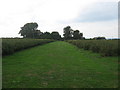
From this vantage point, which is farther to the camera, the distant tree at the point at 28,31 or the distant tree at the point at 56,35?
the distant tree at the point at 56,35

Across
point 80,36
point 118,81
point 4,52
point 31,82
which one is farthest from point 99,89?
point 80,36

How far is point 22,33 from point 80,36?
38.8m

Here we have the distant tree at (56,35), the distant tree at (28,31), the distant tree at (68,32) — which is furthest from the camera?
the distant tree at (56,35)

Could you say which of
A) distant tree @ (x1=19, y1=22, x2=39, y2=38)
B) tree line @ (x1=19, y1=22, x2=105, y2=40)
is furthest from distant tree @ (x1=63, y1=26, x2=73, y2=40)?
distant tree @ (x1=19, y1=22, x2=39, y2=38)

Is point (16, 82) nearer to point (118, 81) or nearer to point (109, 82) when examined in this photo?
point (109, 82)

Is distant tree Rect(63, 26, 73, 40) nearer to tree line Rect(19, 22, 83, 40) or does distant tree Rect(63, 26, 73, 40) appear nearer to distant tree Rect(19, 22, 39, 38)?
tree line Rect(19, 22, 83, 40)

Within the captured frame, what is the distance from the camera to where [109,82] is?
544 cm

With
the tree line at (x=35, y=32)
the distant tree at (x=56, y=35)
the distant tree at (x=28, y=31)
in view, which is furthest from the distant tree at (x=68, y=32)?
the distant tree at (x=28, y=31)

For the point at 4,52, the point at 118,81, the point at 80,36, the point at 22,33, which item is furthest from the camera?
the point at 80,36

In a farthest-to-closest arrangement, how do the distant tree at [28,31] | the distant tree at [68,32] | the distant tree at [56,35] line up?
the distant tree at [56,35], the distant tree at [68,32], the distant tree at [28,31]

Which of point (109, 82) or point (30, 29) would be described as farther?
point (30, 29)

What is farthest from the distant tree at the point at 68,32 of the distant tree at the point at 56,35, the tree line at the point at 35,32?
the distant tree at the point at 56,35

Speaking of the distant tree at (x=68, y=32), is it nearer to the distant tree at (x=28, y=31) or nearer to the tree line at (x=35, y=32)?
the tree line at (x=35, y=32)

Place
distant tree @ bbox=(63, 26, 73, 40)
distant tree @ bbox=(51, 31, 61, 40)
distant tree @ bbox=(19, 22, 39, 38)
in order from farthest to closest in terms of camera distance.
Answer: distant tree @ bbox=(51, 31, 61, 40)
distant tree @ bbox=(63, 26, 73, 40)
distant tree @ bbox=(19, 22, 39, 38)
